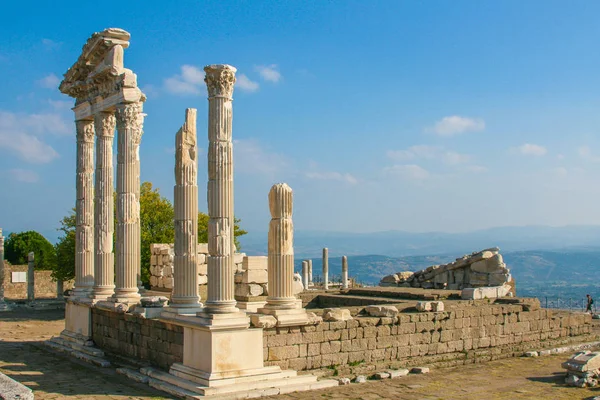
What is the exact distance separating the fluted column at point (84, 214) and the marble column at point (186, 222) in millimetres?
5788

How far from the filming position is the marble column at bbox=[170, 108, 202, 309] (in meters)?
14.9

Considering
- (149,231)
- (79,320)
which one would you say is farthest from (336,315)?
(149,231)

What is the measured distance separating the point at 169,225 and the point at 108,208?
12.2 metres

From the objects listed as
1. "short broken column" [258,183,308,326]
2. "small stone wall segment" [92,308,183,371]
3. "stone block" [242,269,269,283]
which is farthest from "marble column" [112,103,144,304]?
"short broken column" [258,183,308,326]

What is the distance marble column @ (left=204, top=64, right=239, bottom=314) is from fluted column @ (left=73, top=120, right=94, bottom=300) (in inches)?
290

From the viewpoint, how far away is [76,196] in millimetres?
20578

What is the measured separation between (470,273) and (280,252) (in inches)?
513

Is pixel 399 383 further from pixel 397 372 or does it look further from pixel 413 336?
pixel 413 336

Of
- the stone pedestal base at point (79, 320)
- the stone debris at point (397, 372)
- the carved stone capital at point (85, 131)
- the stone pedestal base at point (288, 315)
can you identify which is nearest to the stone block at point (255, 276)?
the stone pedestal base at point (79, 320)

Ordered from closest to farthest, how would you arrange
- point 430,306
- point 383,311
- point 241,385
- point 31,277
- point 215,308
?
point 241,385 → point 215,308 → point 383,311 → point 430,306 → point 31,277

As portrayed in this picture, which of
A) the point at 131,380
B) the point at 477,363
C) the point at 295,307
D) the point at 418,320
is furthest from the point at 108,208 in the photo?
the point at 477,363

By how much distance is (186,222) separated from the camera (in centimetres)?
1523

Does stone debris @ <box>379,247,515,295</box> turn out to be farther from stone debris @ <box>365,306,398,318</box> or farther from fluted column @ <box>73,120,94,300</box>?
fluted column @ <box>73,120,94,300</box>

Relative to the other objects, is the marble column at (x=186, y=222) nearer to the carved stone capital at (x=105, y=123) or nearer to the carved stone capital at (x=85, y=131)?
the carved stone capital at (x=105, y=123)
